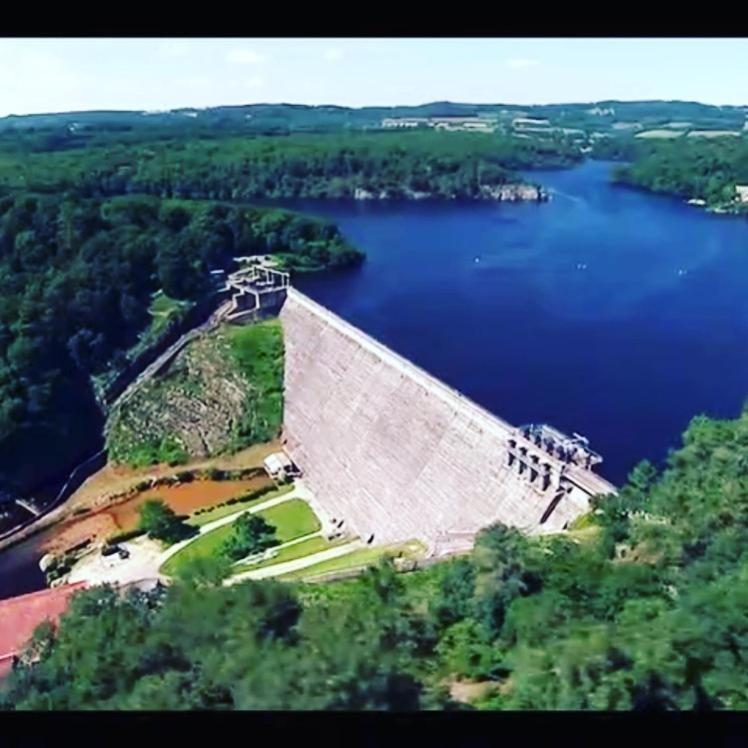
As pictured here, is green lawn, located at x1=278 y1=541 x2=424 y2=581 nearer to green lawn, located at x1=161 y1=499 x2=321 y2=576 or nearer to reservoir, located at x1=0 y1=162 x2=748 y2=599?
green lawn, located at x1=161 y1=499 x2=321 y2=576

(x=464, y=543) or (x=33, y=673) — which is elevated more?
(x=33, y=673)

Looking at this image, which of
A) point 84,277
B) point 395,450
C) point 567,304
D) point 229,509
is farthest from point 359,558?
point 84,277

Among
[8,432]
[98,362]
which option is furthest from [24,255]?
[8,432]

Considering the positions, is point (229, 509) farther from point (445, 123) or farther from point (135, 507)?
point (445, 123)

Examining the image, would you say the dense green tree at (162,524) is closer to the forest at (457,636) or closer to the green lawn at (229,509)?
the green lawn at (229,509)
